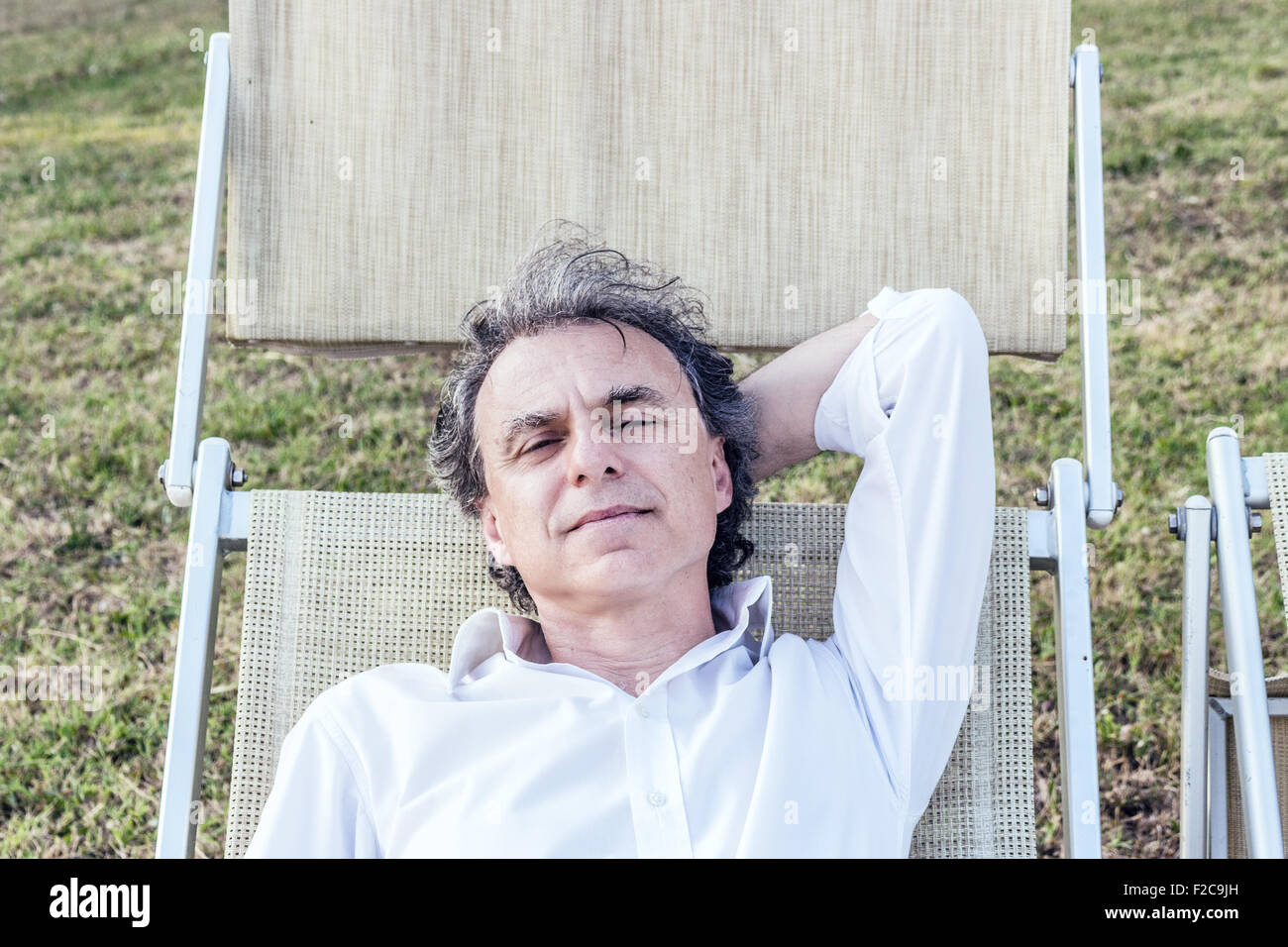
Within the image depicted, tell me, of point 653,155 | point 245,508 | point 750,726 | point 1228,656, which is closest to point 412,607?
point 245,508

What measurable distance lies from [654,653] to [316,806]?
63cm

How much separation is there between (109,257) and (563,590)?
3.86 m

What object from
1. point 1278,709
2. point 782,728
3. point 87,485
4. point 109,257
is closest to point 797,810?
point 782,728

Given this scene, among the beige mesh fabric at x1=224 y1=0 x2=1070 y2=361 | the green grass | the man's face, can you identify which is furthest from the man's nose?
the green grass

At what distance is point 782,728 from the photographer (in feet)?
7.23

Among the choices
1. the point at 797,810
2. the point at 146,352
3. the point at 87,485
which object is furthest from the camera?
the point at 146,352

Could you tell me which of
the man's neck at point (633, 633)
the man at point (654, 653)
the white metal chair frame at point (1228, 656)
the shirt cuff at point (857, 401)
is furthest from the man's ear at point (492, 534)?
the white metal chair frame at point (1228, 656)

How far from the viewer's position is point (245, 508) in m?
2.73

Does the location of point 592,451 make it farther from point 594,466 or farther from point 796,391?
point 796,391

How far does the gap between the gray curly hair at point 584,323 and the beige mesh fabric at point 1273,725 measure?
95 centimetres

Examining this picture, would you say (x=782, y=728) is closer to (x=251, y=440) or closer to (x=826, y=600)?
(x=826, y=600)

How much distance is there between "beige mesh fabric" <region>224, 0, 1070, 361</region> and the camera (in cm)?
286

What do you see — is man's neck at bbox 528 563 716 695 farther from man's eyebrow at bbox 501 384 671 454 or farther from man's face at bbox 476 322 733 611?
man's eyebrow at bbox 501 384 671 454

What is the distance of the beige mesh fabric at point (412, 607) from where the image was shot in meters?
2.53
